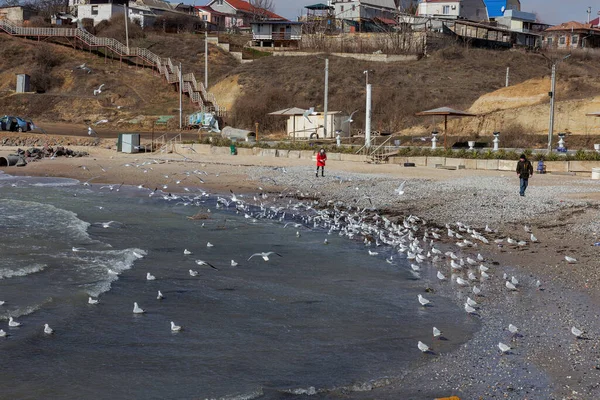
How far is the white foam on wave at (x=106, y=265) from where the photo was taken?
14.8 metres

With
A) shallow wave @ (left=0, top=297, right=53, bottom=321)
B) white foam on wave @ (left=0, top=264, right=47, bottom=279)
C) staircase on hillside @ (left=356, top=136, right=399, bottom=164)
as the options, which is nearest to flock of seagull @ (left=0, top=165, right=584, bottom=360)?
shallow wave @ (left=0, top=297, right=53, bottom=321)

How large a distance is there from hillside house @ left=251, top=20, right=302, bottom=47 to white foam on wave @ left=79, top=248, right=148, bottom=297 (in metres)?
71.1

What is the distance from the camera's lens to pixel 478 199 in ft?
80.7

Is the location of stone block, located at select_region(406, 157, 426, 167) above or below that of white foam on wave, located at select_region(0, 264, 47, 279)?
above

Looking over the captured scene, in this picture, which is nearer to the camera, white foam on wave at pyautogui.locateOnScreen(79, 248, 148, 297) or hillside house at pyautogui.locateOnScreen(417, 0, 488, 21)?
white foam on wave at pyautogui.locateOnScreen(79, 248, 148, 297)

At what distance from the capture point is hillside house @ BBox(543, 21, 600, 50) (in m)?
87.8

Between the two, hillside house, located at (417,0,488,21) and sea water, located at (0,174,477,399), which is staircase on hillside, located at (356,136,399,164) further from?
hillside house, located at (417,0,488,21)

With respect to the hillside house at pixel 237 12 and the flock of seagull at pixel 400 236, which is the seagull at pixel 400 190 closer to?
the flock of seagull at pixel 400 236

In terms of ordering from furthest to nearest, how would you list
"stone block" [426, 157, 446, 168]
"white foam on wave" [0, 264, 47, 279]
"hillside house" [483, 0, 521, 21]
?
"hillside house" [483, 0, 521, 21], "stone block" [426, 157, 446, 168], "white foam on wave" [0, 264, 47, 279]

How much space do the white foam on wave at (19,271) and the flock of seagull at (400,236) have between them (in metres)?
2.58

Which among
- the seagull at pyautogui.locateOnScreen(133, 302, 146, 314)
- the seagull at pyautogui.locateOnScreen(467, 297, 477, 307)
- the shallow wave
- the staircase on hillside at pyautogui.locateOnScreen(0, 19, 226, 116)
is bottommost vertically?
the shallow wave

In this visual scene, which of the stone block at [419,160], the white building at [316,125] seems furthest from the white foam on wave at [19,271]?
the white building at [316,125]

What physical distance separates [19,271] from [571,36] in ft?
271

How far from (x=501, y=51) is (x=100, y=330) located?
2969 inches
